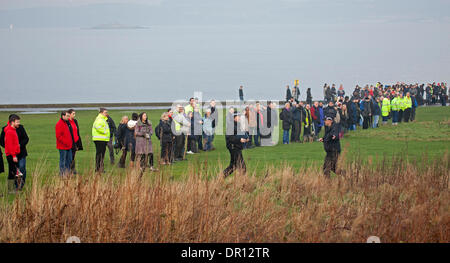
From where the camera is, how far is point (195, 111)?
2578cm

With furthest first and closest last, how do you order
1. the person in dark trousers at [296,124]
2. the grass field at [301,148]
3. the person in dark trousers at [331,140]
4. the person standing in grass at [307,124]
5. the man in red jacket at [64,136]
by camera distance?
the person standing in grass at [307,124] < the person in dark trousers at [296,124] < the grass field at [301,148] < the man in red jacket at [64,136] < the person in dark trousers at [331,140]

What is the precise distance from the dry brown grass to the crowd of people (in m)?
0.59

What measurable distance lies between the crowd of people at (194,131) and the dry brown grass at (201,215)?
0.59m

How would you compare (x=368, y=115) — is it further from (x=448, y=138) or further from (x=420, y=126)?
(x=448, y=138)

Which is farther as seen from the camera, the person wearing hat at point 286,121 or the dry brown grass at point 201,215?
the person wearing hat at point 286,121

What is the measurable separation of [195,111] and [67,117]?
29.8 feet

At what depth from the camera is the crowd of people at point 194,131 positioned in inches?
619

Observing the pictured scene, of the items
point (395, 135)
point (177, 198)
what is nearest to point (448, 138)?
point (395, 135)

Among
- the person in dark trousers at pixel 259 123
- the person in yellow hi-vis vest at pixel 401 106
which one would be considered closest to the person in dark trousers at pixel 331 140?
the person in dark trousers at pixel 259 123

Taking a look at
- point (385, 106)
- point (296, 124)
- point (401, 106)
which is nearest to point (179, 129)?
point (296, 124)

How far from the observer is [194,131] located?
2473cm

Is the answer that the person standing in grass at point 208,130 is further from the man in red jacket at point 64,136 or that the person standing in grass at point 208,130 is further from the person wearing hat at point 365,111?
the person wearing hat at point 365,111

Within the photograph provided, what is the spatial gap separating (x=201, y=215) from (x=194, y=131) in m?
13.6

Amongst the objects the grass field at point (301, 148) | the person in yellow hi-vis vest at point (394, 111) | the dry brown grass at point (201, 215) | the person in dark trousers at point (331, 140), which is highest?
the person in yellow hi-vis vest at point (394, 111)
